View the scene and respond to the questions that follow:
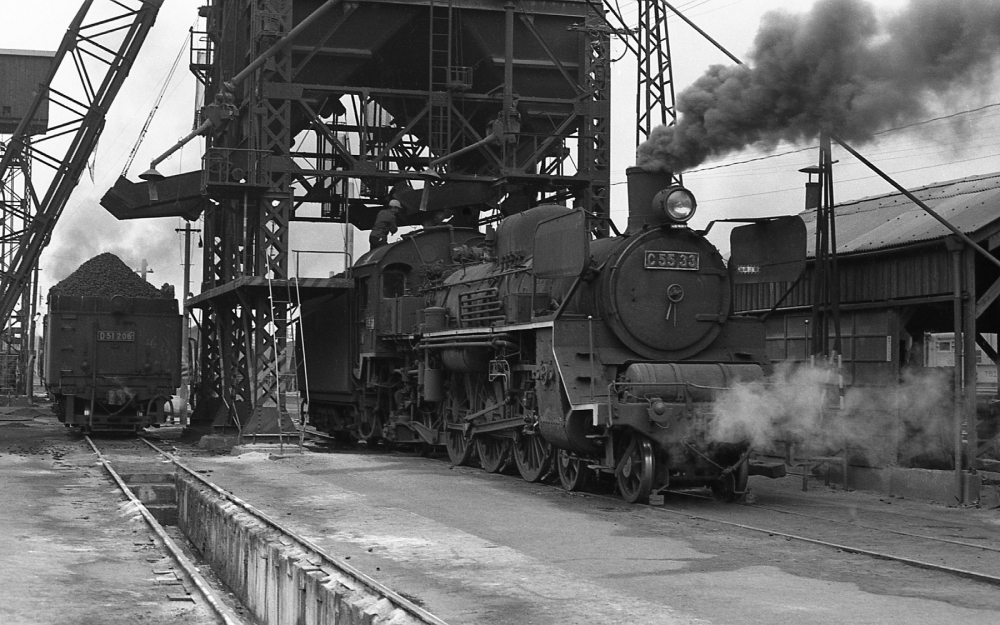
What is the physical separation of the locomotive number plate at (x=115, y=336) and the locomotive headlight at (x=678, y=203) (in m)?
16.8

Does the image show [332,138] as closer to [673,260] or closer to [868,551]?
[673,260]

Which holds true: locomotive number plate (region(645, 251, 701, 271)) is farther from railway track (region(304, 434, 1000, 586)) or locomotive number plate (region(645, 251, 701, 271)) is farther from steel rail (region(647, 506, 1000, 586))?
steel rail (region(647, 506, 1000, 586))

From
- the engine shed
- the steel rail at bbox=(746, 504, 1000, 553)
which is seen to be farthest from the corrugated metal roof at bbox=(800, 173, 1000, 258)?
the steel rail at bbox=(746, 504, 1000, 553)

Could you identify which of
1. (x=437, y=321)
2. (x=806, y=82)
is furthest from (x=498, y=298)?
(x=806, y=82)

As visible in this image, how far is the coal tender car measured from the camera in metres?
26.4

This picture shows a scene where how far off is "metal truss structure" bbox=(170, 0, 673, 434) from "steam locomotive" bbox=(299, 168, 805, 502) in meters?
6.05

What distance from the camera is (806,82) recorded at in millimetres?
12969

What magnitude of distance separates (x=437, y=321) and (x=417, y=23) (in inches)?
356

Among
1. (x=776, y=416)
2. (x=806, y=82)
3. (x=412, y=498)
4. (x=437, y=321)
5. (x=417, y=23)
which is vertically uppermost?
(x=417, y=23)

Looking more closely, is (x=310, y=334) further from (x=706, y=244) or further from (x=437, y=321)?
(x=706, y=244)

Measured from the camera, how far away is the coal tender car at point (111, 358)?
26.4m

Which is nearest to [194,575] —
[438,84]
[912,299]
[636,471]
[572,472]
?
[636,471]

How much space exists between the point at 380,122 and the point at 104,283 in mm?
8042

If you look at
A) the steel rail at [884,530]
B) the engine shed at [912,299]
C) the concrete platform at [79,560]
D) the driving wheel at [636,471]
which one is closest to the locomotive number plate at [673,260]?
the engine shed at [912,299]
